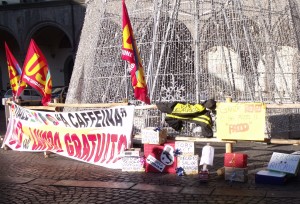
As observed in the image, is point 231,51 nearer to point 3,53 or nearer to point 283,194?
point 283,194

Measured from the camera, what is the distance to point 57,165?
1003 centimetres

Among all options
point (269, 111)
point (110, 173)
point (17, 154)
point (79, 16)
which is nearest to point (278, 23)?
point (269, 111)

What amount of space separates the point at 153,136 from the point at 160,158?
1.37ft

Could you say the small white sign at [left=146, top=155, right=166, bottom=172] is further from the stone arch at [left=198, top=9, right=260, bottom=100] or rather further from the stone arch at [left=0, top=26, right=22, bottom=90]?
the stone arch at [left=0, top=26, right=22, bottom=90]

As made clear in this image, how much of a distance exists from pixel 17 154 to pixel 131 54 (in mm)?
4058

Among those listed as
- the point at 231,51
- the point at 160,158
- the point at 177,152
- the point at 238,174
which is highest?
the point at 231,51

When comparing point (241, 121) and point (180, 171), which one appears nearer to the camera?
point (241, 121)

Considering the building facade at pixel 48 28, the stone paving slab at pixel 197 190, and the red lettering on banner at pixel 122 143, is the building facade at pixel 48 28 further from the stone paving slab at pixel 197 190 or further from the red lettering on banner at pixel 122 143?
the stone paving slab at pixel 197 190

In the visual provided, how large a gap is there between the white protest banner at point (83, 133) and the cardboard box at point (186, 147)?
102 centimetres

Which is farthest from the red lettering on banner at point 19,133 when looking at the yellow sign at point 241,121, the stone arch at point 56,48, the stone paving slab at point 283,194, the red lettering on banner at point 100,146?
the stone arch at point 56,48

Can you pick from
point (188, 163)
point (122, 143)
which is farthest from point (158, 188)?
point (122, 143)

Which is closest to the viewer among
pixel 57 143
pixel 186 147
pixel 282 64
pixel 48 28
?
pixel 186 147

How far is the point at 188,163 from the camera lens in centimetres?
867

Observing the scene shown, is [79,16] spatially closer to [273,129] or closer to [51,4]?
[51,4]
